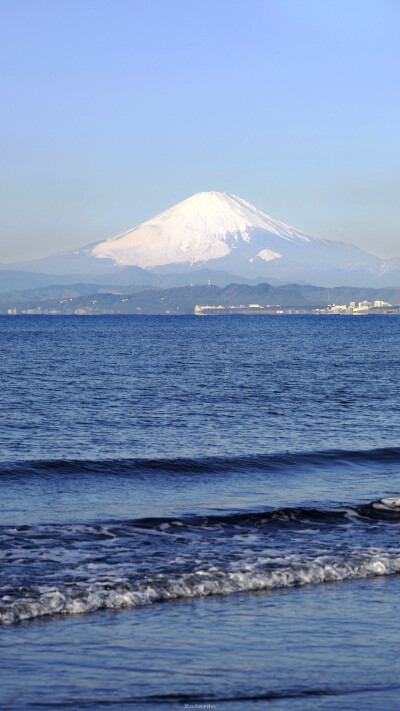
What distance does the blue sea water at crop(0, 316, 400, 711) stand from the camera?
11088 mm

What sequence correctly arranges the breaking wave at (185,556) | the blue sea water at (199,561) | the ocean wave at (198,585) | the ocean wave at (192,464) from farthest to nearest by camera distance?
the ocean wave at (192,464) → the breaking wave at (185,556) → the ocean wave at (198,585) → the blue sea water at (199,561)

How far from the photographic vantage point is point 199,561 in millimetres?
17641

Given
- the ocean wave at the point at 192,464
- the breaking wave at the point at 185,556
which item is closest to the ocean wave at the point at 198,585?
the breaking wave at the point at 185,556

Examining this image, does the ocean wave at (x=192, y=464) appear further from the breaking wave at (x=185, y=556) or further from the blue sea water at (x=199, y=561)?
the breaking wave at (x=185, y=556)

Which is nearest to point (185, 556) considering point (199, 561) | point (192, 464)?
point (199, 561)

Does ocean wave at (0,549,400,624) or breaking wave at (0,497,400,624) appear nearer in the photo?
ocean wave at (0,549,400,624)

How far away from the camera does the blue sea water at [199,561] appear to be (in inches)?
437

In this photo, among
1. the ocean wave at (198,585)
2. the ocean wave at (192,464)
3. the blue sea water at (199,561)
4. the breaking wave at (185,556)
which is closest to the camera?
the blue sea water at (199,561)

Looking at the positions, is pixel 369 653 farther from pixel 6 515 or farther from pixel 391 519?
pixel 6 515

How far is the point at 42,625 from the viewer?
13.6 metres

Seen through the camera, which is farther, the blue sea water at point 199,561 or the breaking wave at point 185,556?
the breaking wave at point 185,556

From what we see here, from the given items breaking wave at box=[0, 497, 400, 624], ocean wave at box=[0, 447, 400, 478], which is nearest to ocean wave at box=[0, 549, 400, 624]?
breaking wave at box=[0, 497, 400, 624]

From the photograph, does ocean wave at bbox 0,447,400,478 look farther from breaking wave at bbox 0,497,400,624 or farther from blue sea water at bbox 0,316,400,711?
breaking wave at bbox 0,497,400,624

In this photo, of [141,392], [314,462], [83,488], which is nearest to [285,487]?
[314,462]
